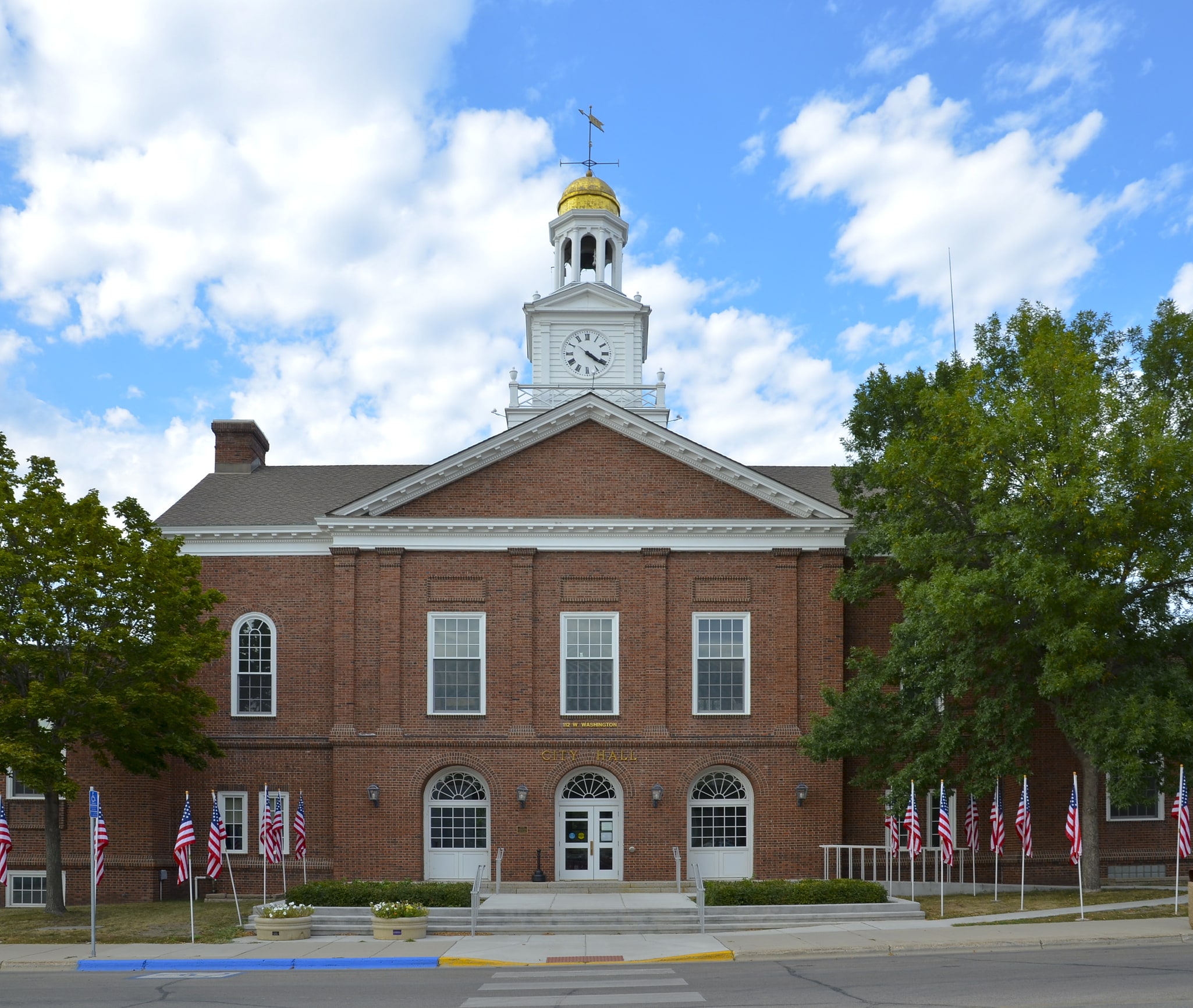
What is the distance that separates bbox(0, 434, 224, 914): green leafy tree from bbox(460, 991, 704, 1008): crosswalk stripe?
12.8 metres

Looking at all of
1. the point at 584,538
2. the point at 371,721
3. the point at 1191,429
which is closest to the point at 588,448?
the point at 584,538

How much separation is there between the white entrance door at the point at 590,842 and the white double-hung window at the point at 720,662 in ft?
11.5

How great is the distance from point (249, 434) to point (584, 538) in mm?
12355

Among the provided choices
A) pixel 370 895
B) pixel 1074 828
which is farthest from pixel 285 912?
pixel 1074 828

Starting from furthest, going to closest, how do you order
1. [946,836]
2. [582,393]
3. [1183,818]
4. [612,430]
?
[582,393], [612,430], [946,836], [1183,818]

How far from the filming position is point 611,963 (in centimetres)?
2047

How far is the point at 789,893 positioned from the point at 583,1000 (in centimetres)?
965

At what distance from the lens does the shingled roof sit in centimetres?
3180

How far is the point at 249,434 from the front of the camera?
36562mm

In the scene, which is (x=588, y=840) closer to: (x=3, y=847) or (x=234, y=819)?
(x=234, y=819)

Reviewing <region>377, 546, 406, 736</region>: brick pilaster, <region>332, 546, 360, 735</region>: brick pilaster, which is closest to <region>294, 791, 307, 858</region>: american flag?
<region>332, 546, 360, 735</region>: brick pilaster

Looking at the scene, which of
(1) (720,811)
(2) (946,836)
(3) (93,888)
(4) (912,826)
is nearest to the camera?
(3) (93,888)

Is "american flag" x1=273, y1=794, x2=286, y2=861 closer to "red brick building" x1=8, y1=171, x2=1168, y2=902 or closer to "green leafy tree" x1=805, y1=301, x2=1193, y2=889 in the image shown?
"red brick building" x1=8, y1=171, x2=1168, y2=902

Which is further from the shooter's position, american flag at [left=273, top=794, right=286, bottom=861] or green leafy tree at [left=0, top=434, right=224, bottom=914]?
american flag at [left=273, top=794, right=286, bottom=861]
